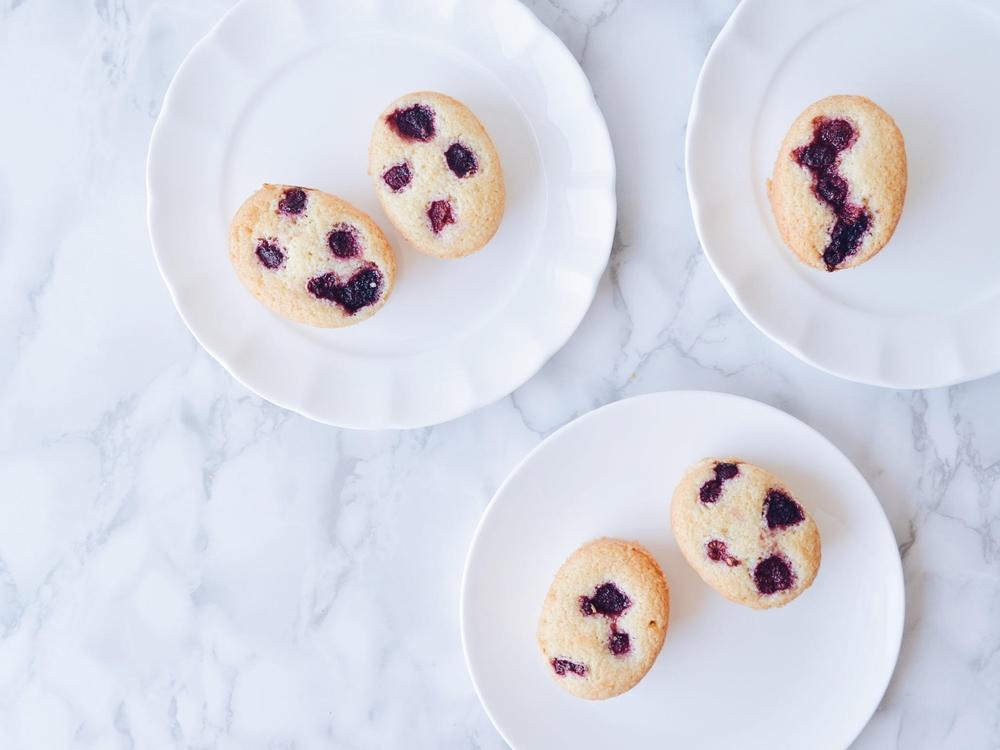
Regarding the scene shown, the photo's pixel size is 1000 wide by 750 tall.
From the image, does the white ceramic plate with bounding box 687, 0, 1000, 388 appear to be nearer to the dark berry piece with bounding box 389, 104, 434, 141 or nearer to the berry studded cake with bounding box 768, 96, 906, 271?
the berry studded cake with bounding box 768, 96, 906, 271

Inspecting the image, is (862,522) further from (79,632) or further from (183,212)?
(79,632)

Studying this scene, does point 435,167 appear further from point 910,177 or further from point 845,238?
point 910,177

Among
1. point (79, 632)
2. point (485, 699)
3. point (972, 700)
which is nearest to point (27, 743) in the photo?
point (79, 632)

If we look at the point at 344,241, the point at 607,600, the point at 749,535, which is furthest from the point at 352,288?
the point at 749,535

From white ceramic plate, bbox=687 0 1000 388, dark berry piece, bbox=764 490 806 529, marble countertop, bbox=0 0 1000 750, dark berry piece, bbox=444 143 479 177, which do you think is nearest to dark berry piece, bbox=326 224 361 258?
dark berry piece, bbox=444 143 479 177

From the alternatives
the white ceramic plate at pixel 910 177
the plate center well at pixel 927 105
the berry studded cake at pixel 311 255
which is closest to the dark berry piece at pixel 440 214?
the berry studded cake at pixel 311 255

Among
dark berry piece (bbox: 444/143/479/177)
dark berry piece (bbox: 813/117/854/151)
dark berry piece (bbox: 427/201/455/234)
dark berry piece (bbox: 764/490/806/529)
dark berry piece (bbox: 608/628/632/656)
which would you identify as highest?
dark berry piece (bbox: 813/117/854/151)
